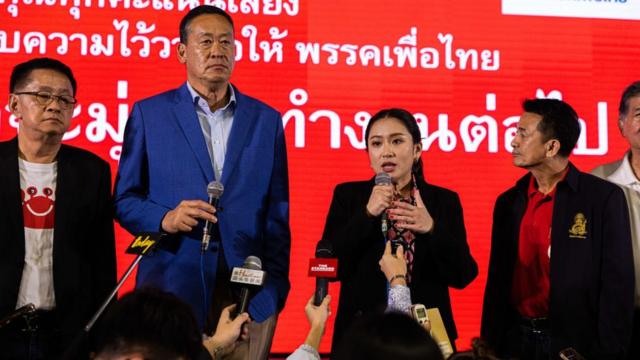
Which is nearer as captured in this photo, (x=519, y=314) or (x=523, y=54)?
(x=519, y=314)

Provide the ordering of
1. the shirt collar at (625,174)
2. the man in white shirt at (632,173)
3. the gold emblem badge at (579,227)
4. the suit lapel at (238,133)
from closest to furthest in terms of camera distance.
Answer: the suit lapel at (238,133), the gold emblem badge at (579,227), the man in white shirt at (632,173), the shirt collar at (625,174)

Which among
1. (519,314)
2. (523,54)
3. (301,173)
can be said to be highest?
(523,54)

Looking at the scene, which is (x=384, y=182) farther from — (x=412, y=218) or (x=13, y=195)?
(x=13, y=195)

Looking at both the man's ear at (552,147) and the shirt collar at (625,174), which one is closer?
the man's ear at (552,147)

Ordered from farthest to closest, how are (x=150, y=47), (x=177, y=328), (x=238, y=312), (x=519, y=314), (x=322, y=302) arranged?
(x=150, y=47), (x=519, y=314), (x=238, y=312), (x=322, y=302), (x=177, y=328)

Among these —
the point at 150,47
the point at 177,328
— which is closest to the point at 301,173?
the point at 150,47

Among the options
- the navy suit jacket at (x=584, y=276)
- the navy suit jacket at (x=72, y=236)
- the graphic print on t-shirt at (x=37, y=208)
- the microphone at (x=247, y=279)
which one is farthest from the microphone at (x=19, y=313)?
the navy suit jacket at (x=584, y=276)

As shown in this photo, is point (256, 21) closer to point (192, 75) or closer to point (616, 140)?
point (192, 75)

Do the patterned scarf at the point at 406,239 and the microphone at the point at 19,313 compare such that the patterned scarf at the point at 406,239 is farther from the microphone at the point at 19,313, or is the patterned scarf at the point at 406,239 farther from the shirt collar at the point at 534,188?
the microphone at the point at 19,313

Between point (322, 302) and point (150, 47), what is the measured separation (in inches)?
93.1

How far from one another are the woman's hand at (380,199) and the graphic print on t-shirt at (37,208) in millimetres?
1204

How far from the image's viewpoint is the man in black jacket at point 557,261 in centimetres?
344

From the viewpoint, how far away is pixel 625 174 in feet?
13.0

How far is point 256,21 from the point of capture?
4488 millimetres
